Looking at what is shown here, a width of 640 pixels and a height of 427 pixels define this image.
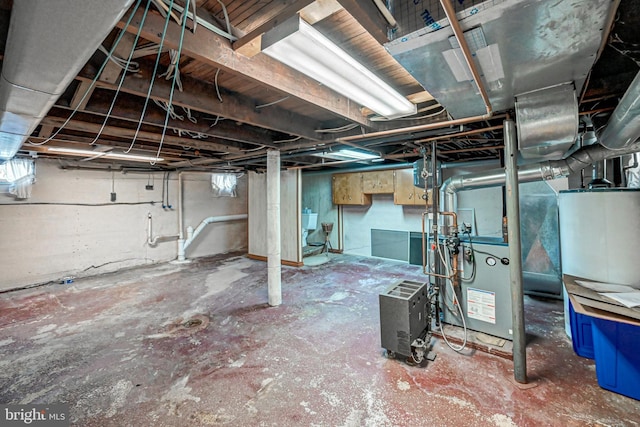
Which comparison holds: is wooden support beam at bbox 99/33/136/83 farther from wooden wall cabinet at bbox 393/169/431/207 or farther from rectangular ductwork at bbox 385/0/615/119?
wooden wall cabinet at bbox 393/169/431/207

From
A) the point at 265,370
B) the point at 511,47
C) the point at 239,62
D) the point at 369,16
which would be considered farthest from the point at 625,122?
the point at 265,370

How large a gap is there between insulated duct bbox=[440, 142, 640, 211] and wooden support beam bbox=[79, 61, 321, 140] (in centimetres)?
170

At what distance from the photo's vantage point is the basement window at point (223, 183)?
6.23 meters

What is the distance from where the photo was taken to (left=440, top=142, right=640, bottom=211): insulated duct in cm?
217

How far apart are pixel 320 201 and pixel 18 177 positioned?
18.0 ft

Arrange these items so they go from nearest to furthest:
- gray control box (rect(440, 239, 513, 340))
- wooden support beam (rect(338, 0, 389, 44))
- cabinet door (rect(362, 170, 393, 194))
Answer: wooden support beam (rect(338, 0, 389, 44)) → gray control box (rect(440, 239, 513, 340)) → cabinet door (rect(362, 170, 393, 194))

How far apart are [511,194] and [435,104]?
3.05 ft

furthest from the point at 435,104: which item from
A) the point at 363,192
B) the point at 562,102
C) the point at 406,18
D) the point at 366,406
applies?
the point at 363,192

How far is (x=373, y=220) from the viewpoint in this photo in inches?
248

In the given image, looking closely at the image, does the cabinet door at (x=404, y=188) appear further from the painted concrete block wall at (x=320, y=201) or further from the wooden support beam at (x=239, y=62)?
the wooden support beam at (x=239, y=62)

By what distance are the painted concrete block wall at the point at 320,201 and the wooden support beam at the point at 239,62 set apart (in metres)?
4.73

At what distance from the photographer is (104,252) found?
5.17m

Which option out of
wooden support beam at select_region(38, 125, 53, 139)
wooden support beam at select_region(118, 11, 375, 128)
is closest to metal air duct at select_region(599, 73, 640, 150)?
wooden support beam at select_region(118, 11, 375, 128)

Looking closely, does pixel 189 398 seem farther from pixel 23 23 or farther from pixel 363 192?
pixel 363 192
